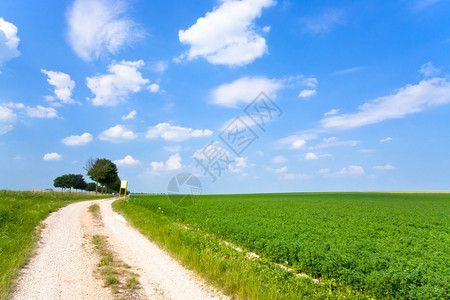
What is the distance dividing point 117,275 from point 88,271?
108 cm

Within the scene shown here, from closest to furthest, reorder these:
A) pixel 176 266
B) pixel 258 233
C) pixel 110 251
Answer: pixel 176 266
pixel 110 251
pixel 258 233

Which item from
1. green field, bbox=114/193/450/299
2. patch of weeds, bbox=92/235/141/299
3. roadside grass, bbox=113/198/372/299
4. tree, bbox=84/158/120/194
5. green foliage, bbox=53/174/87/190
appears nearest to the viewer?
roadside grass, bbox=113/198/372/299

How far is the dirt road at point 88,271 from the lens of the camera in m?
6.93

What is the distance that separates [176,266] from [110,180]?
7265cm

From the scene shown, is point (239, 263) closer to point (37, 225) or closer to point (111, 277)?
point (111, 277)

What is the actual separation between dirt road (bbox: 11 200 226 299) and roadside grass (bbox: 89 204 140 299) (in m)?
0.18

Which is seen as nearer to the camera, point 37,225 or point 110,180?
point 37,225

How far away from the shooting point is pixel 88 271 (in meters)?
8.40

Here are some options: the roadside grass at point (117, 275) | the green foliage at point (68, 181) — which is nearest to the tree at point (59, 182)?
the green foliage at point (68, 181)

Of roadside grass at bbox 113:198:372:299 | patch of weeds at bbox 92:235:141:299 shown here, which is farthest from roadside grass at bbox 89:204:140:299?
roadside grass at bbox 113:198:372:299

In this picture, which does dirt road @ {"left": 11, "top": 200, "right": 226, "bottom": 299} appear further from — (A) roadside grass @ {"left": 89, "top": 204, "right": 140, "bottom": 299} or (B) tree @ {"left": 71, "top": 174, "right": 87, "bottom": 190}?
(B) tree @ {"left": 71, "top": 174, "right": 87, "bottom": 190}

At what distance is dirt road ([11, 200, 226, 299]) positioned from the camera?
6.93 meters

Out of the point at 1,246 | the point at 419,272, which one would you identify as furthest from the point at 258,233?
the point at 1,246

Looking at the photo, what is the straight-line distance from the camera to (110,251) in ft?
35.1
